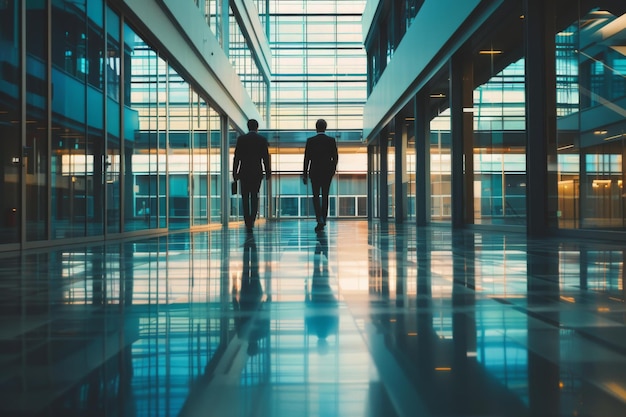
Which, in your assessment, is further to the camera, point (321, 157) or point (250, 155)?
point (250, 155)

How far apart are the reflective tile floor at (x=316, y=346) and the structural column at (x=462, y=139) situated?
11.1 metres

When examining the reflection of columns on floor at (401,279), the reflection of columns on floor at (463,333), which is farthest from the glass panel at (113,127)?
the reflection of columns on floor at (463,333)

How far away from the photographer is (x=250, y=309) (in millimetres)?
3016

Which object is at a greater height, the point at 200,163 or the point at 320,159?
the point at 200,163

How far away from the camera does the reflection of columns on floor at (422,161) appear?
2028cm

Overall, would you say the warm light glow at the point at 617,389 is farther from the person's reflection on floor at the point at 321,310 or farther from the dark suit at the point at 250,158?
the dark suit at the point at 250,158

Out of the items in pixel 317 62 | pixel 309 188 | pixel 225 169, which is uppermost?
pixel 317 62

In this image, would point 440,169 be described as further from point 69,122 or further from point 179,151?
point 69,122

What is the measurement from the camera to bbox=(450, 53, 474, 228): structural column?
15.4m

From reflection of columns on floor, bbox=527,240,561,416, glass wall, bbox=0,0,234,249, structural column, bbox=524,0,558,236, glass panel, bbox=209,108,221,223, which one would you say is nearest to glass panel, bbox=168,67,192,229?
glass wall, bbox=0,0,234,249

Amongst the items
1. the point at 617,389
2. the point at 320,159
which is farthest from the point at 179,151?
the point at 617,389

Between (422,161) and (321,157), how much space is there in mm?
8607

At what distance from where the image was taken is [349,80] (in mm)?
43281

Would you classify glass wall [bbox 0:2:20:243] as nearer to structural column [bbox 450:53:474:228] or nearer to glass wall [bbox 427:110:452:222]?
structural column [bbox 450:53:474:228]
